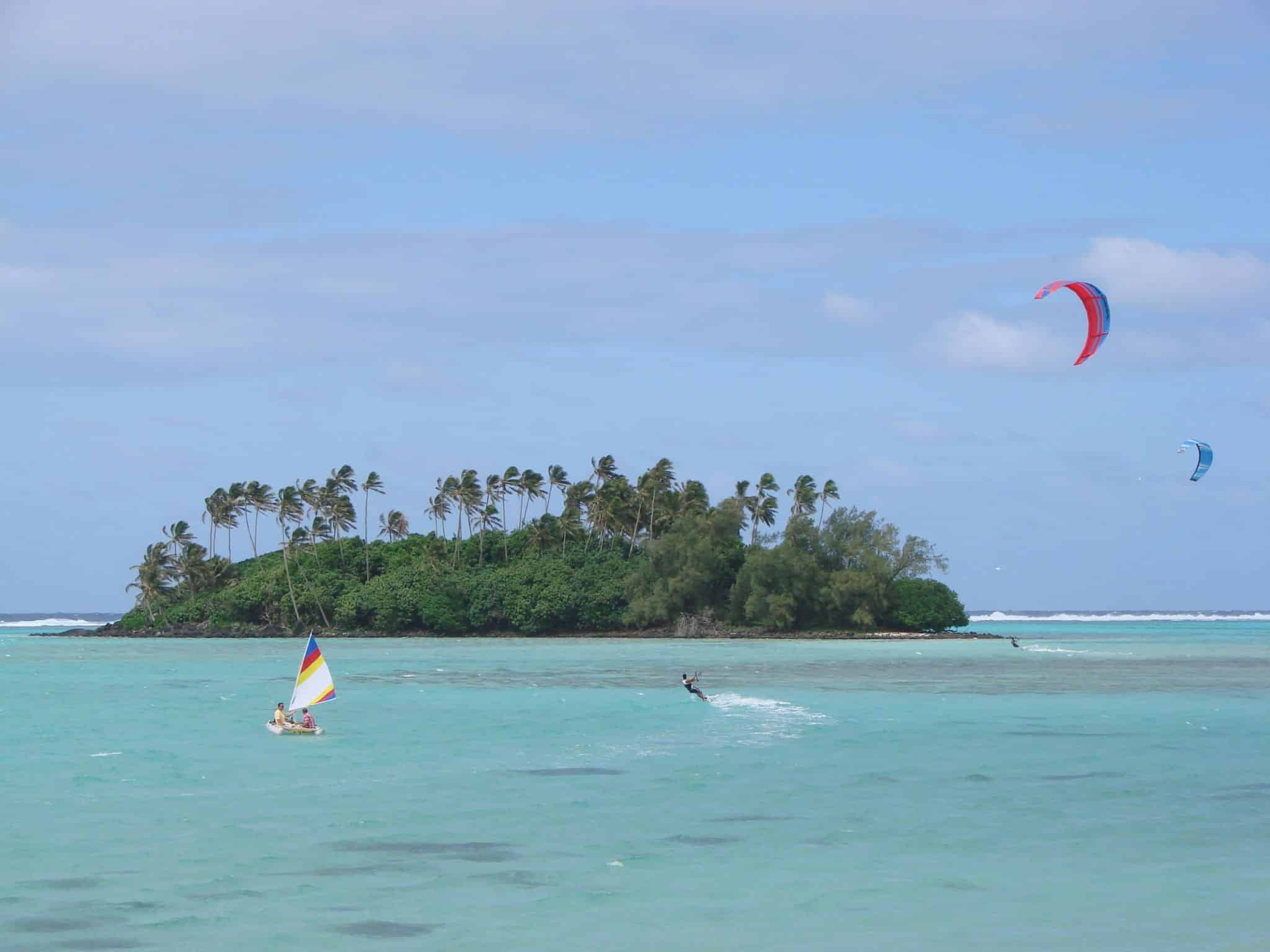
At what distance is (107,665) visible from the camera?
3009 inches

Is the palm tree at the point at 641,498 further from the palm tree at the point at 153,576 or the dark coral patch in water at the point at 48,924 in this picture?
the dark coral patch in water at the point at 48,924

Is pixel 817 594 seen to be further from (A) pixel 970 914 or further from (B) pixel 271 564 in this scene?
(A) pixel 970 914

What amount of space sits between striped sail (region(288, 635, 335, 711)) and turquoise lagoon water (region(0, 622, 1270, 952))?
1.04m

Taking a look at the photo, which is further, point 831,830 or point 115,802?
point 115,802

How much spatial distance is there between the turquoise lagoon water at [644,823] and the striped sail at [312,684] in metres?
1.04

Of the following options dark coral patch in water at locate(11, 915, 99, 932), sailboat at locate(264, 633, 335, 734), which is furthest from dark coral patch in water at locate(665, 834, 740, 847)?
sailboat at locate(264, 633, 335, 734)

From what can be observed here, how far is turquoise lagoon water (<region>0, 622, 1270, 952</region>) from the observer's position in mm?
15391

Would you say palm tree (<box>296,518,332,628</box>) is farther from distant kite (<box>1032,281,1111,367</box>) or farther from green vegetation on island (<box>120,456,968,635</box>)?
distant kite (<box>1032,281,1111,367</box>)

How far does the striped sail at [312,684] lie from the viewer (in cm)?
3431

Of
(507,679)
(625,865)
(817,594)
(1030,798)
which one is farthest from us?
(817,594)

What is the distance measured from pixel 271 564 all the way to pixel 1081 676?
92.0 metres

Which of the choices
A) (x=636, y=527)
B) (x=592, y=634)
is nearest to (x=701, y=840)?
(x=592, y=634)

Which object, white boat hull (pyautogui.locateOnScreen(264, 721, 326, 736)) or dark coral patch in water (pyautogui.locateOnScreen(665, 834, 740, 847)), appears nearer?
A: dark coral patch in water (pyautogui.locateOnScreen(665, 834, 740, 847))

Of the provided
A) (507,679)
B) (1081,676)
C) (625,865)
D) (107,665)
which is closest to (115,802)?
(625,865)
